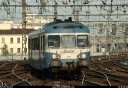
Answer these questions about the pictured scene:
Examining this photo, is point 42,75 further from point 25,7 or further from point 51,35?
point 25,7

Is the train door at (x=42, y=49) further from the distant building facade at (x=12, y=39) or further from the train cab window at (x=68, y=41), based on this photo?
the distant building facade at (x=12, y=39)

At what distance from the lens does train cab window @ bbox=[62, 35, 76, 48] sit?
17.7 meters

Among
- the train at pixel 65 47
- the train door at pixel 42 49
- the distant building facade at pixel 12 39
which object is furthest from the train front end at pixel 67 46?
the distant building facade at pixel 12 39

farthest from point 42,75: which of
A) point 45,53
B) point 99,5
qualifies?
point 99,5

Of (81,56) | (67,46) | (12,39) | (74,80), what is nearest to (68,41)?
(67,46)

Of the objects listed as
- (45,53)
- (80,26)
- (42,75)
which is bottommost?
(42,75)

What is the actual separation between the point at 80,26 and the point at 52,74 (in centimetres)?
302

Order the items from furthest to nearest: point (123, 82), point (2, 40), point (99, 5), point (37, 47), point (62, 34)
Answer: point (2, 40) < point (99, 5) < point (37, 47) < point (62, 34) < point (123, 82)

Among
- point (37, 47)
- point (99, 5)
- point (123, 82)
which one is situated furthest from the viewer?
point (99, 5)

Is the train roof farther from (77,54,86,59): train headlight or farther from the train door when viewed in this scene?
(77,54,86,59): train headlight

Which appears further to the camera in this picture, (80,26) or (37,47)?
(37,47)

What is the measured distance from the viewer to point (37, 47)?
66.9 ft

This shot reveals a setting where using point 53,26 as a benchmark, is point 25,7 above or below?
above

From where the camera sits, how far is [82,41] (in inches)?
710
